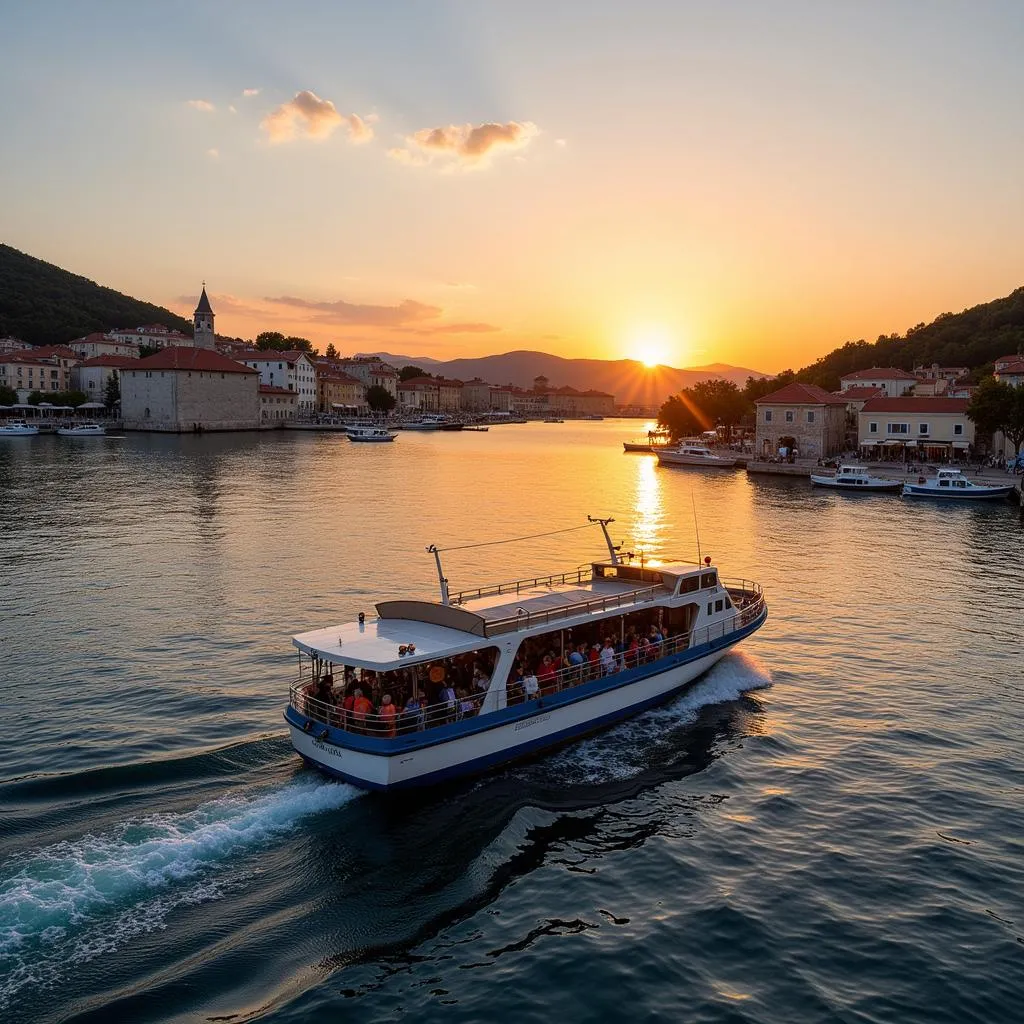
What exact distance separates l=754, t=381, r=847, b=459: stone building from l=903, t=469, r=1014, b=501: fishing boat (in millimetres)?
22376

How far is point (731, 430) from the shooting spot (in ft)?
385

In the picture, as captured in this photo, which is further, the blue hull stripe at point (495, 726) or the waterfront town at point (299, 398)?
the waterfront town at point (299, 398)

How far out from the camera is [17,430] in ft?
343

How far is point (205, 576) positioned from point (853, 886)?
24333 millimetres

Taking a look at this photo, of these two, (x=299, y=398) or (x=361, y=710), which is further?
(x=299, y=398)

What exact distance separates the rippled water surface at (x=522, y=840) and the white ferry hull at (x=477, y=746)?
1.34ft

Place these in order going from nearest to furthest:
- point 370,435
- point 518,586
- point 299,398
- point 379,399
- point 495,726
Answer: point 495,726 < point 518,586 < point 370,435 < point 299,398 < point 379,399

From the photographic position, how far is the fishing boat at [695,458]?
280 feet

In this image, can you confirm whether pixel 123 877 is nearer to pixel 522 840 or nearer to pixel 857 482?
pixel 522 840

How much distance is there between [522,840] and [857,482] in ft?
185

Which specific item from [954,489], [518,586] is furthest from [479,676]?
[954,489]

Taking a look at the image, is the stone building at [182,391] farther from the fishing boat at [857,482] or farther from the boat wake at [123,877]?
the boat wake at [123,877]

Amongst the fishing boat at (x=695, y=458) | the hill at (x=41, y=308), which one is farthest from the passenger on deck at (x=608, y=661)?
the hill at (x=41, y=308)

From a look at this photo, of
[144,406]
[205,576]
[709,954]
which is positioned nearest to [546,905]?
[709,954]
